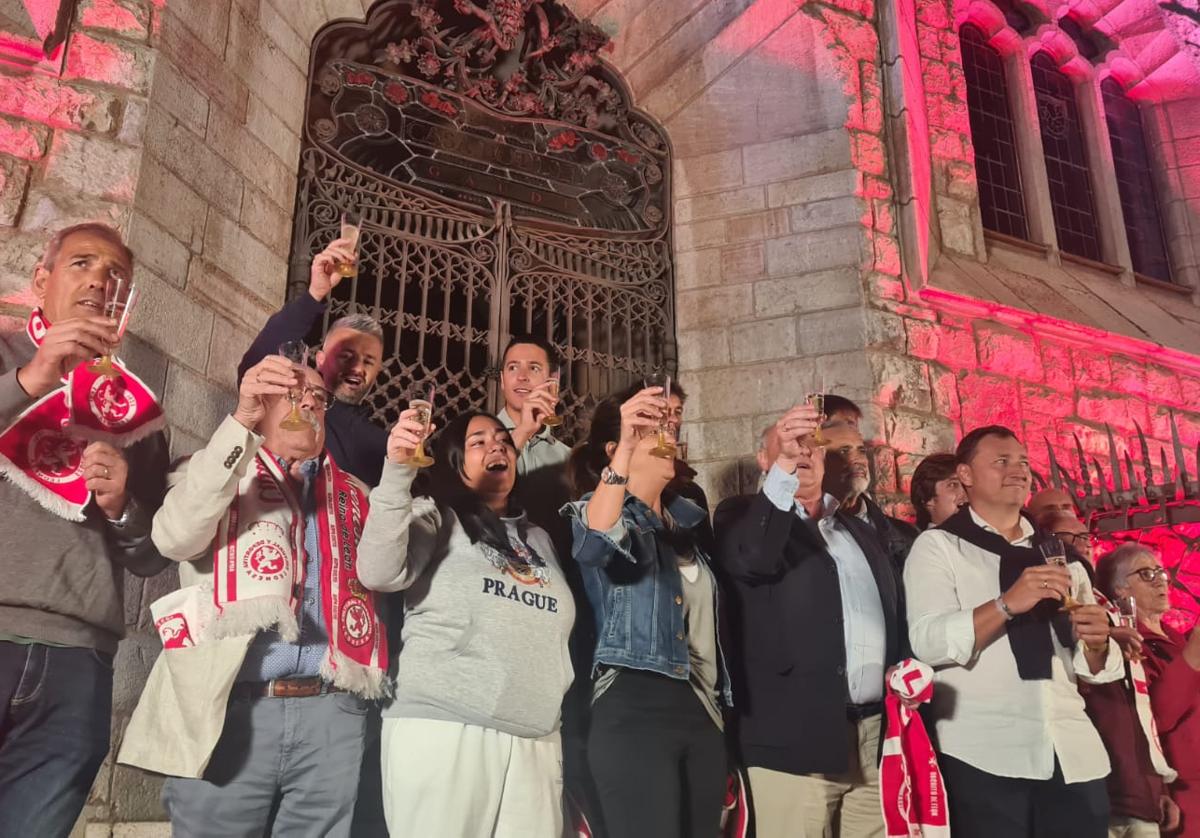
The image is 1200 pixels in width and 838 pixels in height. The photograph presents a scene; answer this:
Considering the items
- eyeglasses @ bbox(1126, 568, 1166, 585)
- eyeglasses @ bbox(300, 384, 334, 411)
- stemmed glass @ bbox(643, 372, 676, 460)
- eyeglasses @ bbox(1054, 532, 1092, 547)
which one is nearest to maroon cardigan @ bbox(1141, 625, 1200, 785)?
eyeglasses @ bbox(1126, 568, 1166, 585)

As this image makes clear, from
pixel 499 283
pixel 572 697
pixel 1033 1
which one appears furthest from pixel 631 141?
pixel 572 697

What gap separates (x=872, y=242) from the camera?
634 cm

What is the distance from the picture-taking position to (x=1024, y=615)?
11.0 ft

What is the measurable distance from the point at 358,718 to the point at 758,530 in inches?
49.1

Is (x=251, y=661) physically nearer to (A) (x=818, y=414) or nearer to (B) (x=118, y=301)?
(B) (x=118, y=301)

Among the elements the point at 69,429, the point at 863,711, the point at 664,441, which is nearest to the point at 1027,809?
the point at 863,711

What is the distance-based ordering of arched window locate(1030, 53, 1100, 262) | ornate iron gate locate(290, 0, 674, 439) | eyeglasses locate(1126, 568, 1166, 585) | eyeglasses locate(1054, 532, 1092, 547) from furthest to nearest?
arched window locate(1030, 53, 1100, 262) < ornate iron gate locate(290, 0, 674, 439) < eyeglasses locate(1054, 532, 1092, 547) < eyeglasses locate(1126, 568, 1166, 585)

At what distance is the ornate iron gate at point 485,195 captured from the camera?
5.78 metres

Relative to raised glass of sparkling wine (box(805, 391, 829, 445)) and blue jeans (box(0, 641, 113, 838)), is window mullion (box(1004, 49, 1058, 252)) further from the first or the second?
blue jeans (box(0, 641, 113, 838))

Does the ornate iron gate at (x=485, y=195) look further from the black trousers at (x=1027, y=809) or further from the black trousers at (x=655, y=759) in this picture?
the black trousers at (x=1027, y=809)

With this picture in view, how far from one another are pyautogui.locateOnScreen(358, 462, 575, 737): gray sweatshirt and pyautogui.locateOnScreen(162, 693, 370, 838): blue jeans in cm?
20

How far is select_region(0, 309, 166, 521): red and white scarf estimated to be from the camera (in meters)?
2.58

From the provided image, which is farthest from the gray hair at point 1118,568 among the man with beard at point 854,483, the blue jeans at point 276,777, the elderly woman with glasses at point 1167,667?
the blue jeans at point 276,777

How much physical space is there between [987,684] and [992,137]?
5.89m
